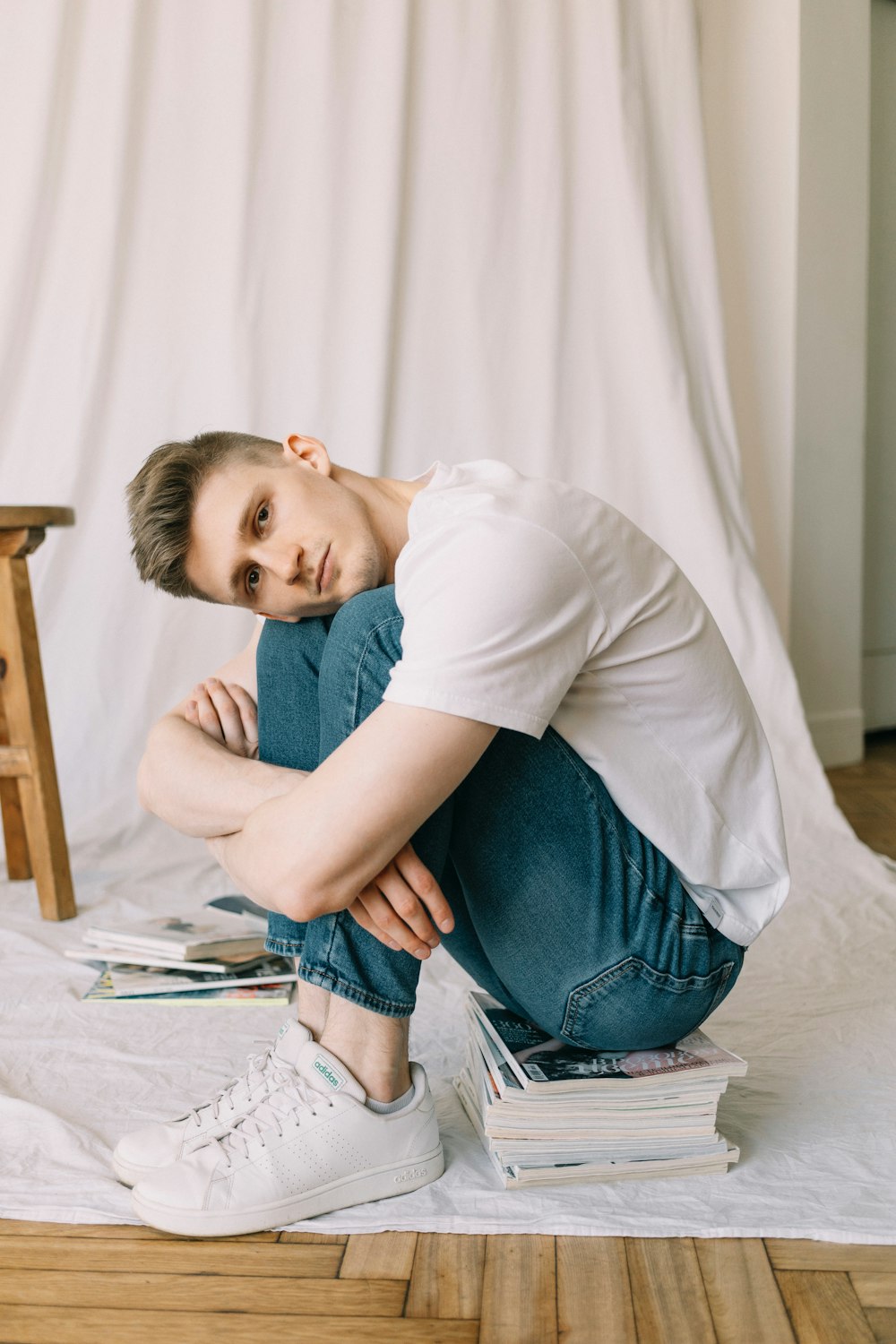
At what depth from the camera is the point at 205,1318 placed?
0.96 m

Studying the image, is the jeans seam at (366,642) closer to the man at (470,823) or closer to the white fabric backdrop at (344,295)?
the man at (470,823)

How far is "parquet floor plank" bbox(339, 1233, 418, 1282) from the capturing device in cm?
103

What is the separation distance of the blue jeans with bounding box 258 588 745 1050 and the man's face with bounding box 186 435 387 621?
A: 0.18 metres

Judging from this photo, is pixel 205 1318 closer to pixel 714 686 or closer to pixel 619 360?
pixel 714 686

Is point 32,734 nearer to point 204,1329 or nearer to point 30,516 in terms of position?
point 30,516

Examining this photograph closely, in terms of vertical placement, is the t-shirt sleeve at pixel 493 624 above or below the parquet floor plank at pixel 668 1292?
above

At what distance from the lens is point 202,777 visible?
1278 mm

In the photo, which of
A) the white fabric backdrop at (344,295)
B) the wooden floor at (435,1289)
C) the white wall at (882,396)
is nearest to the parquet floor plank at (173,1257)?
the wooden floor at (435,1289)

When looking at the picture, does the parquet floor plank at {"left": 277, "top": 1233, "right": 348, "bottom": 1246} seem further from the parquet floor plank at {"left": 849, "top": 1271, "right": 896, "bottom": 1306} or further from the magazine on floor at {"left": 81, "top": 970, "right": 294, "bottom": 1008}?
the magazine on floor at {"left": 81, "top": 970, "right": 294, "bottom": 1008}

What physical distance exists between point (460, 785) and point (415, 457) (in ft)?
6.17

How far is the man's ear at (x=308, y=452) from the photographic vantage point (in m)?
1.36

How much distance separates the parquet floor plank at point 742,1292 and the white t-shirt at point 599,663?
269mm

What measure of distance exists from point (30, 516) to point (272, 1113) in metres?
1.28

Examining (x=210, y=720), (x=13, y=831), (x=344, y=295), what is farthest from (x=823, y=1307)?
(x=344, y=295)
